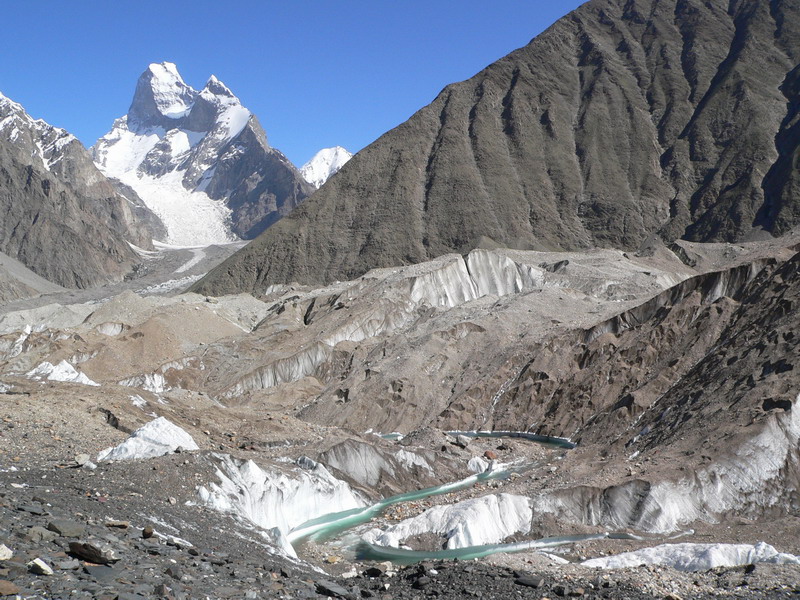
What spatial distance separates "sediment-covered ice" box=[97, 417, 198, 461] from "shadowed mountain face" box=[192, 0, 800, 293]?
10391 centimetres

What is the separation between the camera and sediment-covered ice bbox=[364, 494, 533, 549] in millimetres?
24531

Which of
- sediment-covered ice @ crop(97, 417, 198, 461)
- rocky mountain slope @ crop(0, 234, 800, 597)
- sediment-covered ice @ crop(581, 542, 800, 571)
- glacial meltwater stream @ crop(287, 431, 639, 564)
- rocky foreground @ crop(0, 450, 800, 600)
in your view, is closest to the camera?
rocky foreground @ crop(0, 450, 800, 600)

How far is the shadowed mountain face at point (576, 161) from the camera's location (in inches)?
5263

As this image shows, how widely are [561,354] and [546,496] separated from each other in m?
26.6

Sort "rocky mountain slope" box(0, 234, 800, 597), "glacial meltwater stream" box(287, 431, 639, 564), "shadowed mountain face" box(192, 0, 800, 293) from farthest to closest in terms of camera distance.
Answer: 1. "shadowed mountain face" box(192, 0, 800, 293)
2. "glacial meltwater stream" box(287, 431, 639, 564)
3. "rocky mountain slope" box(0, 234, 800, 597)

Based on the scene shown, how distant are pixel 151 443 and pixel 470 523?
34.3 feet

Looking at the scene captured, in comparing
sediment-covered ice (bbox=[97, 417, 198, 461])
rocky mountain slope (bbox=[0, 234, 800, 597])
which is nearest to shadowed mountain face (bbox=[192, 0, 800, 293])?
rocky mountain slope (bbox=[0, 234, 800, 597])

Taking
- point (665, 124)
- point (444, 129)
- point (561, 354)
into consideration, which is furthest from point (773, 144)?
point (561, 354)

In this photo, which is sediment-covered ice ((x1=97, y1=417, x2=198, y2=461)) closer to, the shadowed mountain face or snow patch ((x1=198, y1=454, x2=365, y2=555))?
snow patch ((x1=198, y1=454, x2=365, y2=555))

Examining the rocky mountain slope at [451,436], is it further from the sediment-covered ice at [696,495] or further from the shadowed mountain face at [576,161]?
the shadowed mountain face at [576,161]

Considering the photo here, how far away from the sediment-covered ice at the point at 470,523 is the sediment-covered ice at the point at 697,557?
415cm

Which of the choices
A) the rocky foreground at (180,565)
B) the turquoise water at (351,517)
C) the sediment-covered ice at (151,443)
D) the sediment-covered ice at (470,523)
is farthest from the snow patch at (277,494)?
the sediment-covered ice at (470,523)

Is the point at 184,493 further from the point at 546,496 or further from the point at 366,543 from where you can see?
the point at 546,496

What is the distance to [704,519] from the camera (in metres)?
25.5
